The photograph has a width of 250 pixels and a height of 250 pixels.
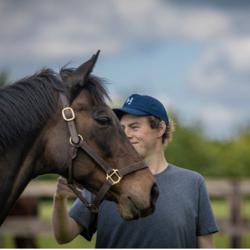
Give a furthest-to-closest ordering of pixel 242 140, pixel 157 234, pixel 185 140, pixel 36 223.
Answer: pixel 242 140
pixel 185 140
pixel 36 223
pixel 157 234

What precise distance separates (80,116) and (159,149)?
2.43 ft

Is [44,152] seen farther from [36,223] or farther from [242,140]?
[242,140]

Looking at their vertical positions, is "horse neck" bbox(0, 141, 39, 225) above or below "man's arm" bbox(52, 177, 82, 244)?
above

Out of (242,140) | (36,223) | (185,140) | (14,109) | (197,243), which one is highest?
(14,109)

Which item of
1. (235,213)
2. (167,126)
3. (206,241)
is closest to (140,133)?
(167,126)

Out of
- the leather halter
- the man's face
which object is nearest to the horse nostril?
the leather halter

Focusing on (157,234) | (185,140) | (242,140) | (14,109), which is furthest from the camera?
(242,140)

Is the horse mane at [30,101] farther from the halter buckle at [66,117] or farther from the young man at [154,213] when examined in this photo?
the young man at [154,213]

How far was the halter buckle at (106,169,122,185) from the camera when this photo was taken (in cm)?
369

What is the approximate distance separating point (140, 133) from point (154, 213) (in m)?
0.48

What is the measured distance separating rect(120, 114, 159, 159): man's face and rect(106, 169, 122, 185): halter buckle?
1.47ft

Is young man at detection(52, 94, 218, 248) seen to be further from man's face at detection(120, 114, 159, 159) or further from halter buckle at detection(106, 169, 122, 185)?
halter buckle at detection(106, 169, 122, 185)

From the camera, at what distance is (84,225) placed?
416 cm

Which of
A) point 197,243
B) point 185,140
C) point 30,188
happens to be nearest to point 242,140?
point 185,140
